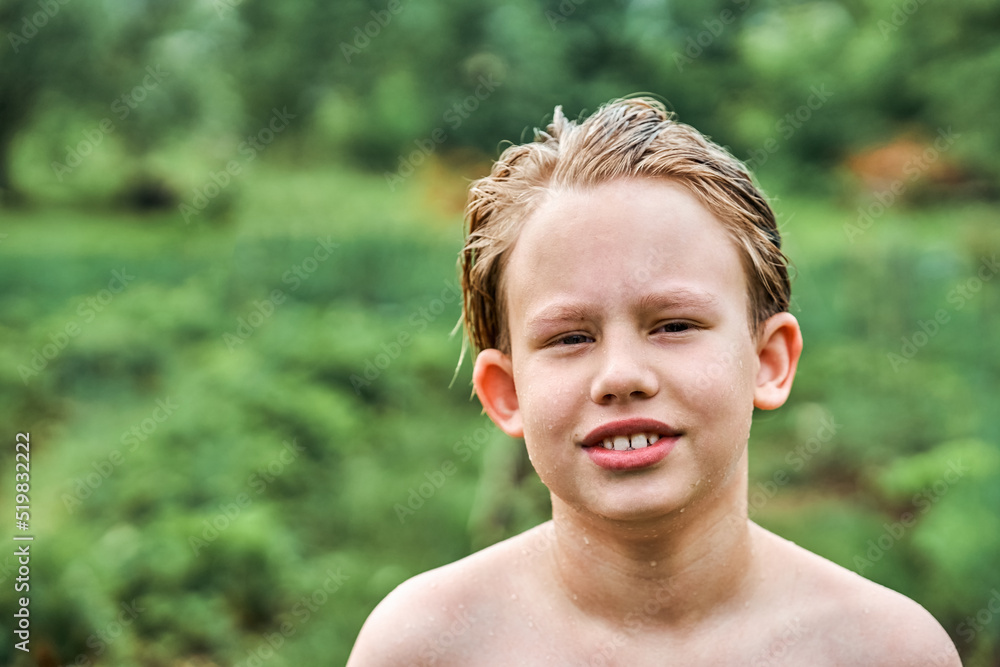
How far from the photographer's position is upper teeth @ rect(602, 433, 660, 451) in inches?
61.6

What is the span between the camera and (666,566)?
5.76 ft

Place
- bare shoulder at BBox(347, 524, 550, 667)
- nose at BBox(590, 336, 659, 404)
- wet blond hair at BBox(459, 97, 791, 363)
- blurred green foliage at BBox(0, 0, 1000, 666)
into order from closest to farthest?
nose at BBox(590, 336, 659, 404)
wet blond hair at BBox(459, 97, 791, 363)
bare shoulder at BBox(347, 524, 550, 667)
blurred green foliage at BBox(0, 0, 1000, 666)

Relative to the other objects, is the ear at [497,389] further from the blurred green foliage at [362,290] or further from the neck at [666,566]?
the blurred green foliage at [362,290]

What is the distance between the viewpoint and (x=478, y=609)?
187 cm

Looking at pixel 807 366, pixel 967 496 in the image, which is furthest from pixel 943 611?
pixel 807 366

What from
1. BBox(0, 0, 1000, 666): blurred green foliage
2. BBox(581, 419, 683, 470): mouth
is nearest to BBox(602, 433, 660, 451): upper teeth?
BBox(581, 419, 683, 470): mouth

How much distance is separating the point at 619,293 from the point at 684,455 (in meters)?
0.28

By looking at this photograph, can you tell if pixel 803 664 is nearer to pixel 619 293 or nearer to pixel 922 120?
pixel 619 293

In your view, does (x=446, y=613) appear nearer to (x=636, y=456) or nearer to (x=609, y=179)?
(x=636, y=456)

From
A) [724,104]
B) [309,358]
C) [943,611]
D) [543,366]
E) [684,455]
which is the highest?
[543,366]

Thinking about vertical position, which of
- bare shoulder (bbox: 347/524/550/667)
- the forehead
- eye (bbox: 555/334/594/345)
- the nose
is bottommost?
bare shoulder (bbox: 347/524/550/667)

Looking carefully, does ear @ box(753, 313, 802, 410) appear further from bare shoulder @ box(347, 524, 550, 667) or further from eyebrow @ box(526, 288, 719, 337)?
bare shoulder @ box(347, 524, 550, 667)

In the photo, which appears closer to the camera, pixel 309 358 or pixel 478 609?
pixel 478 609

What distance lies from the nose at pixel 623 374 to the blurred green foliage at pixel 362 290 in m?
2.79
